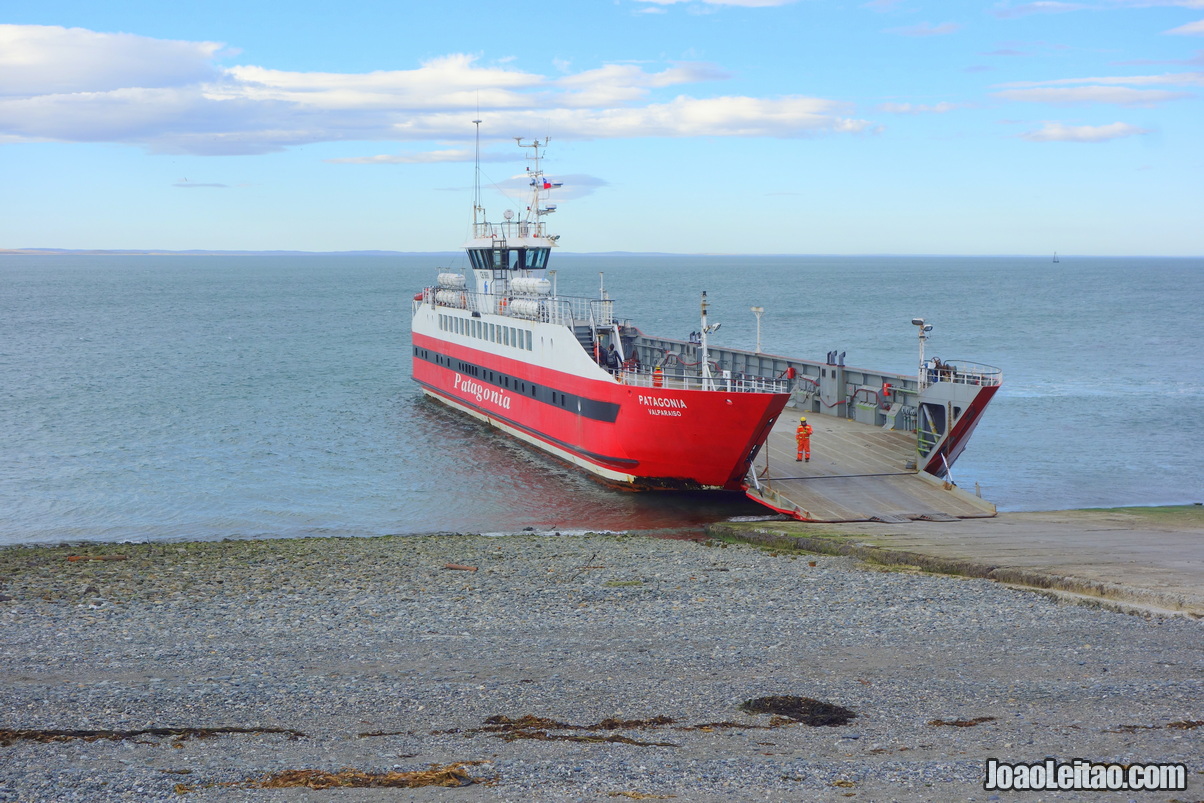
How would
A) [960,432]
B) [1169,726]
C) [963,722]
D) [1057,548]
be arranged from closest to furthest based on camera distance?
[1169,726] < [963,722] < [1057,548] < [960,432]

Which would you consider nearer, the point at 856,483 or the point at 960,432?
the point at 856,483

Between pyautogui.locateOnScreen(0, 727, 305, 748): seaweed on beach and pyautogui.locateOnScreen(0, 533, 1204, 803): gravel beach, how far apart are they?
3 cm

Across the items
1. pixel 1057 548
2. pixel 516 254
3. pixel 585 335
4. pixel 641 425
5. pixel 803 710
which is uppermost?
pixel 516 254

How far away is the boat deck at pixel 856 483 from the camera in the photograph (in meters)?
22.3

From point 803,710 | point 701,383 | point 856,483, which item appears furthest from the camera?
point 701,383

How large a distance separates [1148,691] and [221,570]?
53.5 ft

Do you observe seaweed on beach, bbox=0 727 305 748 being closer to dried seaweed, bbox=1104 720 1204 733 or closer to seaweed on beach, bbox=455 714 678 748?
seaweed on beach, bbox=455 714 678 748

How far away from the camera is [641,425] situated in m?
26.7

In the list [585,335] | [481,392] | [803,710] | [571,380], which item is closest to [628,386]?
[571,380]

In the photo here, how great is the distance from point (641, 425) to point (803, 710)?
15621 millimetres

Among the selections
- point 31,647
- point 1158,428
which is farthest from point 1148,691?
point 1158,428

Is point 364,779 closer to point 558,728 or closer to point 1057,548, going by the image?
Result: point 558,728

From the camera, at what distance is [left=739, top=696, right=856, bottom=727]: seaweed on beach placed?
1112cm

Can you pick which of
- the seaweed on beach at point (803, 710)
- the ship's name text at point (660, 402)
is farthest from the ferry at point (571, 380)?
the seaweed on beach at point (803, 710)
